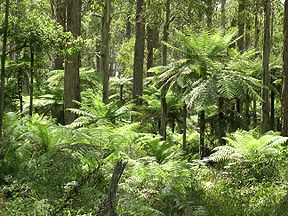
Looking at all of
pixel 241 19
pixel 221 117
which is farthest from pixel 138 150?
pixel 241 19

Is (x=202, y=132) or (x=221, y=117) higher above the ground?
(x=221, y=117)

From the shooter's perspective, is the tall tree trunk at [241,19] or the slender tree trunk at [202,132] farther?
the tall tree trunk at [241,19]

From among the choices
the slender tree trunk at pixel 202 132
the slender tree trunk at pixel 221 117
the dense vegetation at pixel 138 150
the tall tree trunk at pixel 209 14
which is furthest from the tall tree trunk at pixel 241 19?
the slender tree trunk at pixel 202 132

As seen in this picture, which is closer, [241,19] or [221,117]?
[221,117]

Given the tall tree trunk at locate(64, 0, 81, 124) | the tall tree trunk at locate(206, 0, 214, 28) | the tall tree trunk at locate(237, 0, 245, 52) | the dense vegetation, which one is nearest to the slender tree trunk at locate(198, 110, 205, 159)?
the dense vegetation

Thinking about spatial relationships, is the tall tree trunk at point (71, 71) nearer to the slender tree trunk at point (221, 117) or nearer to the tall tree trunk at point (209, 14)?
the slender tree trunk at point (221, 117)

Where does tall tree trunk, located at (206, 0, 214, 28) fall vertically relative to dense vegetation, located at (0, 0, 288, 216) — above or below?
above

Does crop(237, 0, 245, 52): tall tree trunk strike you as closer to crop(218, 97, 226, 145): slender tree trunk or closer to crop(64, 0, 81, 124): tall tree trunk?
crop(218, 97, 226, 145): slender tree trunk

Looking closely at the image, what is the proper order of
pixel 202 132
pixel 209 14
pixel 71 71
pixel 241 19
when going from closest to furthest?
1. pixel 202 132
2. pixel 71 71
3. pixel 209 14
4. pixel 241 19

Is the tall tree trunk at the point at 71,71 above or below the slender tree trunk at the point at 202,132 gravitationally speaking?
above

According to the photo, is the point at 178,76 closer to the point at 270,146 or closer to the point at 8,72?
the point at 270,146

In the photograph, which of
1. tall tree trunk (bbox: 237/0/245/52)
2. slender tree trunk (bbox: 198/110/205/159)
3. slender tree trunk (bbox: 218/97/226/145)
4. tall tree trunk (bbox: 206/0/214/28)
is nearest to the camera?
slender tree trunk (bbox: 198/110/205/159)

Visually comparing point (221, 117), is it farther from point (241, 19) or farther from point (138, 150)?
point (241, 19)

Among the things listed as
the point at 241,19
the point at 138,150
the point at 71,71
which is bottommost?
the point at 138,150
